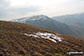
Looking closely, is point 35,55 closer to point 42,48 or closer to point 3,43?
point 42,48

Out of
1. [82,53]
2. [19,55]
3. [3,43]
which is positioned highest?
[3,43]

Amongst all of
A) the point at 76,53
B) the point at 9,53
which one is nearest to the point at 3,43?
the point at 9,53

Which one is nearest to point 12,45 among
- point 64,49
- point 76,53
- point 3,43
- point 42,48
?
point 3,43

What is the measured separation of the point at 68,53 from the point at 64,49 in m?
1.83

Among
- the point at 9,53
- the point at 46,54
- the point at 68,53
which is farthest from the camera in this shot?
the point at 68,53

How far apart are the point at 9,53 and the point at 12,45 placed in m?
3.79

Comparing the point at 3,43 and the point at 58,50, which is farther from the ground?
the point at 3,43

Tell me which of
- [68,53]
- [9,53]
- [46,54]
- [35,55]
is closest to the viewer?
[9,53]

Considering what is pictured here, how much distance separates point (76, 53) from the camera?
26.7m

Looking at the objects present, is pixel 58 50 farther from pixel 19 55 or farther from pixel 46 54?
pixel 19 55

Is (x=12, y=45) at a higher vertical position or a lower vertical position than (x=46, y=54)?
higher

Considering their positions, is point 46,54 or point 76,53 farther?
point 76,53

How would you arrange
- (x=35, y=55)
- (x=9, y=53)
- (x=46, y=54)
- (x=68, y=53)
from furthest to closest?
(x=68, y=53) → (x=46, y=54) → (x=35, y=55) → (x=9, y=53)

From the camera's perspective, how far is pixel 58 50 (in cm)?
2733
